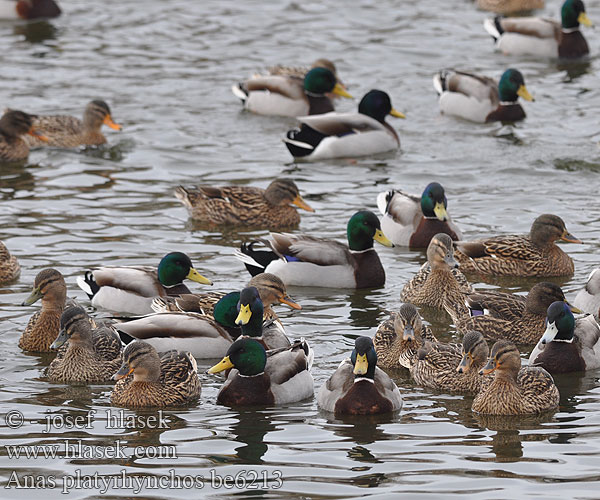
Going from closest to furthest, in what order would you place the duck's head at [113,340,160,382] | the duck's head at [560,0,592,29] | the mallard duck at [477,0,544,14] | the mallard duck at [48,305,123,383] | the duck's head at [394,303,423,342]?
the duck's head at [113,340,160,382] < the mallard duck at [48,305,123,383] < the duck's head at [394,303,423,342] < the duck's head at [560,0,592,29] < the mallard duck at [477,0,544,14]

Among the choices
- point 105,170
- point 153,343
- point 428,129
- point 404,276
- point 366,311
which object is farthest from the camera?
point 428,129

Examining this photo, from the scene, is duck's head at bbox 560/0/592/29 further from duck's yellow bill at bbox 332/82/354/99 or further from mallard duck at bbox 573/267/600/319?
mallard duck at bbox 573/267/600/319

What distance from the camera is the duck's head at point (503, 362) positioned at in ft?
35.7

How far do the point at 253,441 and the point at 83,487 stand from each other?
1.45 metres

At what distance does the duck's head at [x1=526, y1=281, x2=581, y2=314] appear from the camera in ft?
41.5

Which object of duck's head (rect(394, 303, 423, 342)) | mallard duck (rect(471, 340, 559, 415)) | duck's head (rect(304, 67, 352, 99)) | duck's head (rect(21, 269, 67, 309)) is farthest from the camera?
duck's head (rect(304, 67, 352, 99))

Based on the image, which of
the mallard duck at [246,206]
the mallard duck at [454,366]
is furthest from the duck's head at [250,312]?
the mallard duck at [246,206]

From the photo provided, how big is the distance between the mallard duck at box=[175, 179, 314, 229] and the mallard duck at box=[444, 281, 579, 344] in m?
3.95

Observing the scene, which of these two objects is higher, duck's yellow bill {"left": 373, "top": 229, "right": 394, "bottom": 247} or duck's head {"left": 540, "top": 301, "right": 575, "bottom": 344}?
duck's head {"left": 540, "top": 301, "right": 575, "bottom": 344}

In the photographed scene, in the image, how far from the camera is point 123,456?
9.86 meters

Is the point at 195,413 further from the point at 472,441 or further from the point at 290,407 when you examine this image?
the point at 472,441

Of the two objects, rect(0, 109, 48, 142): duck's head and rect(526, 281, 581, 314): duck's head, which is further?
rect(0, 109, 48, 142): duck's head

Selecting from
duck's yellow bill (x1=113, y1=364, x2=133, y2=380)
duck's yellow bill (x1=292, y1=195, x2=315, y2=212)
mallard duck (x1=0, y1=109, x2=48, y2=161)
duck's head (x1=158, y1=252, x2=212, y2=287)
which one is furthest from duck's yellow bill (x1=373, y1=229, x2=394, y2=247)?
mallard duck (x1=0, y1=109, x2=48, y2=161)

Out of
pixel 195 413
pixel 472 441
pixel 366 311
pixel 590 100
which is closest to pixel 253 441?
pixel 195 413
